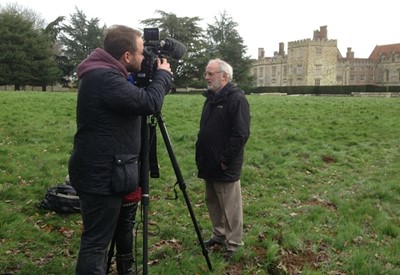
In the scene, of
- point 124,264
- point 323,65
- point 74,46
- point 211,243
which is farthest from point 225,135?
point 323,65

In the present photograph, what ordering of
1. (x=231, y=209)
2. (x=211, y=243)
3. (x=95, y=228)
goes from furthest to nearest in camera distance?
(x=211, y=243), (x=231, y=209), (x=95, y=228)

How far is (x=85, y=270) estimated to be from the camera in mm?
3268

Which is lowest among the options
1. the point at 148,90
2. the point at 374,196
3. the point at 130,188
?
the point at 374,196

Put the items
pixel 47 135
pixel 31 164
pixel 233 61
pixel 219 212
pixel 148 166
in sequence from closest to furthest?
1. pixel 148 166
2. pixel 219 212
3. pixel 31 164
4. pixel 47 135
5. pixel 233 61

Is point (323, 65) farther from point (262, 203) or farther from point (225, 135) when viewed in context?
point (225, 135)

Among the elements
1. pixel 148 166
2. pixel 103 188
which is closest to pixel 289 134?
pixel 148 166

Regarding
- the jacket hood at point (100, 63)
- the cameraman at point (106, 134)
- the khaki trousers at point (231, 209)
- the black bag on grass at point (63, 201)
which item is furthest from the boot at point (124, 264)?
the black bag on grass at point (63, 201)

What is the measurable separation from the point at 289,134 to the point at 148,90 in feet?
31.9

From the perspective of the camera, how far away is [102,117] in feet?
10.4

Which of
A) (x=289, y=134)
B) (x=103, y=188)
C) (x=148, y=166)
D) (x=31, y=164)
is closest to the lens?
(x=103, y=188)

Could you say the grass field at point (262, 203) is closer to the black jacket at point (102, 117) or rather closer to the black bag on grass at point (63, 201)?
the black bag on grass at point (63, 201)

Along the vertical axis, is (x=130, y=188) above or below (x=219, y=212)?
above

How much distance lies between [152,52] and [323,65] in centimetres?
7404

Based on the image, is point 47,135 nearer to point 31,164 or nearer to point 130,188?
point 31,164
